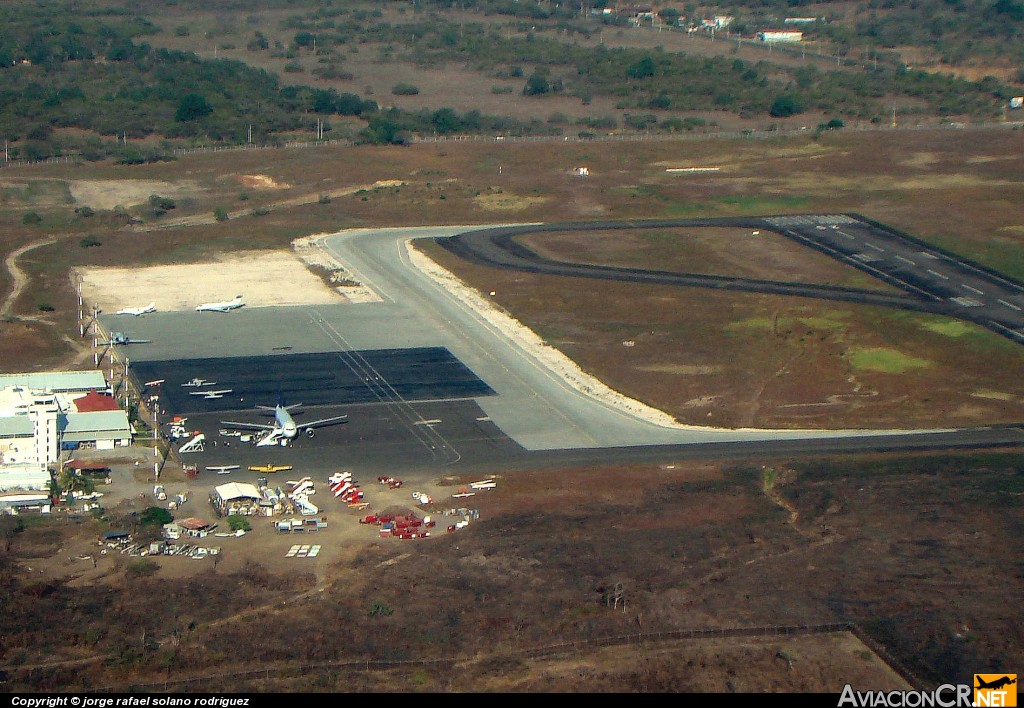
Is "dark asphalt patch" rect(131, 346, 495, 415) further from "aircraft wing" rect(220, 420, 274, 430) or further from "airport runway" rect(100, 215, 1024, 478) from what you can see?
"aircraft wing" rect(220, 420, 274, 430)

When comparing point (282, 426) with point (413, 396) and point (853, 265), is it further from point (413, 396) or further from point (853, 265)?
point (853, 265)

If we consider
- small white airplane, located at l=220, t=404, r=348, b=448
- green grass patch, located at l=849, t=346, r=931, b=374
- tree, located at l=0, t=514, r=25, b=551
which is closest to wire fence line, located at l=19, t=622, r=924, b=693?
tree, located at l=0, t=514, r=25, b=551

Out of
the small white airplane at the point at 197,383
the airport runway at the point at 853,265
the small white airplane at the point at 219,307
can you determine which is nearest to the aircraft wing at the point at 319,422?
the small white airplane at the point at 197,383

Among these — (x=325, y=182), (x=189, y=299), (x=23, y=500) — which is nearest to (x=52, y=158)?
(x=325, y=182)

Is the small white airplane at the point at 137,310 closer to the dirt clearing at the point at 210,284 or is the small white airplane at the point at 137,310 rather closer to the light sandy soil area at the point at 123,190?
the dirt clearing at the point at 210,284

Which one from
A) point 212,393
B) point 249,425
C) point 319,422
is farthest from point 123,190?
point 319,422

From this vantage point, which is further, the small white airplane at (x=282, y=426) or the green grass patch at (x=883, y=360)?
the green grass patch at (x=883, y=360)

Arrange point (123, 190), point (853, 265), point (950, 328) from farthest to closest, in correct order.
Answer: point (123, 190) → point (853, 265) → point (950, 328)
